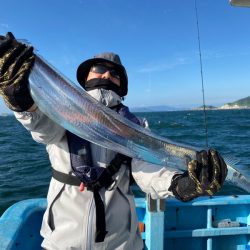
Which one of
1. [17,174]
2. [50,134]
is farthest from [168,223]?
[17,174]

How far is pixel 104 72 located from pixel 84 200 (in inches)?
49.1

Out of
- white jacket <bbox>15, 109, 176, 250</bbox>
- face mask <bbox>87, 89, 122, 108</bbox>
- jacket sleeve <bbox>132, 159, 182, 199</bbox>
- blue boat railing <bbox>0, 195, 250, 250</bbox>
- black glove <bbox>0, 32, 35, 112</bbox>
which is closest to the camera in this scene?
black glove <bbox>0, 32, 35, 112</bbox>

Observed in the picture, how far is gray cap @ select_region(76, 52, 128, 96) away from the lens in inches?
120

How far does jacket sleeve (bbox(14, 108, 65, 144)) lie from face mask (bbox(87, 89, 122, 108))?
1.48 feet

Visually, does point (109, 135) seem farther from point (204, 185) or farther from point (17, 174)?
point (17, 174)

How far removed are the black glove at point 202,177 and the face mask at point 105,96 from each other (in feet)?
3.09

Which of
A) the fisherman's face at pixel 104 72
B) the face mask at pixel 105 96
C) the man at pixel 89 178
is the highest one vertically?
the fisherman's face at pixel 104 72

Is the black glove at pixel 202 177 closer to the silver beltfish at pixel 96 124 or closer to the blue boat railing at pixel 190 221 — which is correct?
the silver beltfish at pixel 96 124

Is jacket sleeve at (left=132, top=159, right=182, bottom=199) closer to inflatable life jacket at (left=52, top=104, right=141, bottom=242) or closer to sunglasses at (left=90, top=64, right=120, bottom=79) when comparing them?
inflatable life jacket at (left=52, top=104, right=141, bottom=242)

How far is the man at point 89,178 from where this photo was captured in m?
2.29

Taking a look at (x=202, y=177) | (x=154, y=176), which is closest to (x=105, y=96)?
(x=154, y=176)

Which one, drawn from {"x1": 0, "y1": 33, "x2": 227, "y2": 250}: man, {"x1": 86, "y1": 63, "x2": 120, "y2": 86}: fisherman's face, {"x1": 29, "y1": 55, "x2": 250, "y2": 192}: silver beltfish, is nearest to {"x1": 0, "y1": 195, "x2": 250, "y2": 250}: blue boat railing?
{"x1": 0, "y1": 33, "x2": 227, "y2": 250}: man

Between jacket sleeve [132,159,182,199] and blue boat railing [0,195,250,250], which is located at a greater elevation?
jacket sleeve [132,159,182,199]

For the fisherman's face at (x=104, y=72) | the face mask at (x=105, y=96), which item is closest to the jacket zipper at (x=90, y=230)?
the face mask at (x=105, y=96)
